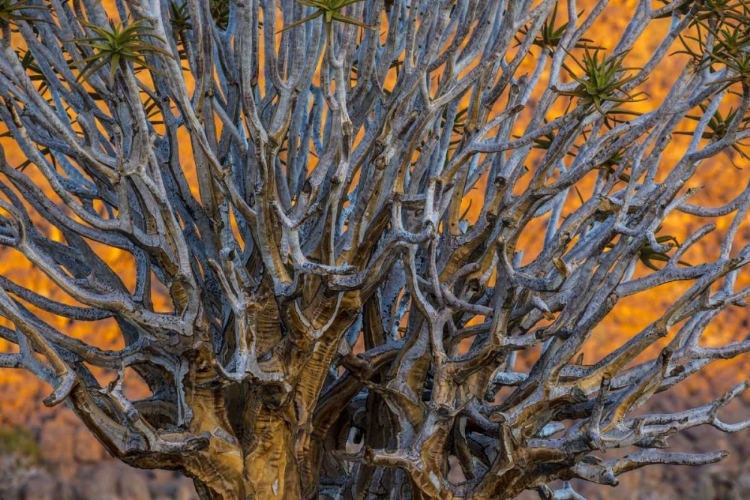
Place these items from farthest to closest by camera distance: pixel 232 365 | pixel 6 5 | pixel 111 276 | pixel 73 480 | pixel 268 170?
pixel 73 480 < pixel 111 276 < pixel 232 365 < pixel 268 170 < pixel 6 5

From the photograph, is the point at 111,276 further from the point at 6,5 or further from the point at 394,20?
the point at 394,20

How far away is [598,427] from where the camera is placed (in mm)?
2254

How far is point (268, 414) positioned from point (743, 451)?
409 cm

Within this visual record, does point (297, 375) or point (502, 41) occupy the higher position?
point (502, 41)

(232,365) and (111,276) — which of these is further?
(111,276)

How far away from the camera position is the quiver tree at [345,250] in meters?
2.23

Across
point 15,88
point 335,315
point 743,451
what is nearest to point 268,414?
point 335,315

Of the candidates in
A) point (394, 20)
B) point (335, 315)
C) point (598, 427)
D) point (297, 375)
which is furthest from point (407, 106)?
point (598, 427)

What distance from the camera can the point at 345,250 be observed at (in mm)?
2408

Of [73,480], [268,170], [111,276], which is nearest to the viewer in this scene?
[268,170]

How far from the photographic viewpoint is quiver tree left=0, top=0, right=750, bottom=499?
223cm

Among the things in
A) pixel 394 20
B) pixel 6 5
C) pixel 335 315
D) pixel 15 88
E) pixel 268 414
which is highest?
pixel 394 20

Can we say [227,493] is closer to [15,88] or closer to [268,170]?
[268,170]

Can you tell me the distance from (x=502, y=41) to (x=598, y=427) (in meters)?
1.00
